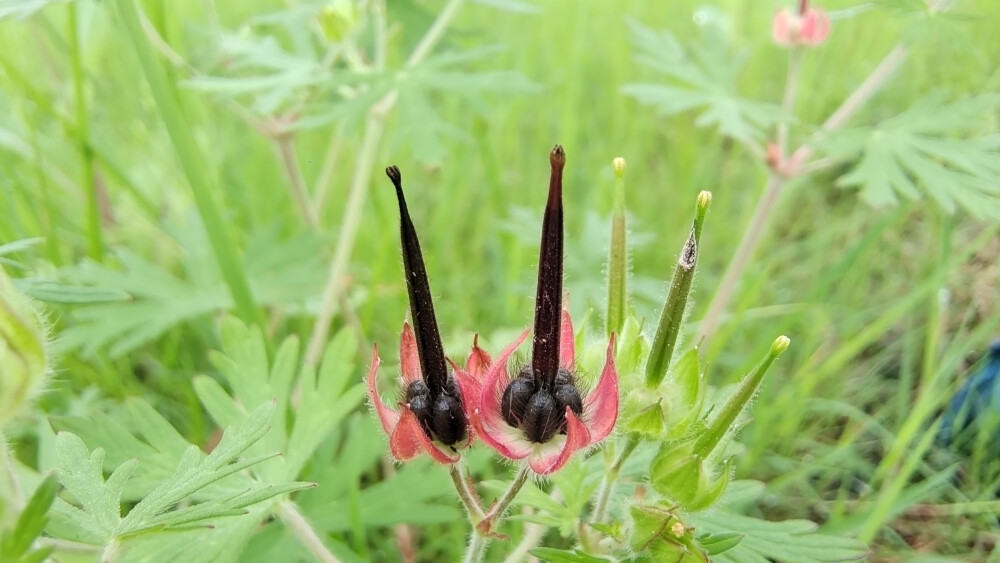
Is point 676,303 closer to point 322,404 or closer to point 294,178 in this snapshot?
point 322,404

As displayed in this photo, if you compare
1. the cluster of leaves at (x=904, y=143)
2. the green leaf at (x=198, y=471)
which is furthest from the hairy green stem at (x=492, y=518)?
the cluster of leaves at (x=904, y=143)

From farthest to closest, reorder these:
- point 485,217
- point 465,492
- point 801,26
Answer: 1. point 485,217
2. point 801,26
3. point 465,492

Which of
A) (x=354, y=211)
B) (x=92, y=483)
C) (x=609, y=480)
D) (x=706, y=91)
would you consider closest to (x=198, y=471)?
(x=92, y=483)

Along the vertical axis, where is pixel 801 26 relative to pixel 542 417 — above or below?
above

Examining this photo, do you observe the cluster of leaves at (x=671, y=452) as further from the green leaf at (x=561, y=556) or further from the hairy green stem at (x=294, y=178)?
the hairy green stem at (x=294, y=178)

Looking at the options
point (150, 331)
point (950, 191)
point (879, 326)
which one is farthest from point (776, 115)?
point (150, 331)

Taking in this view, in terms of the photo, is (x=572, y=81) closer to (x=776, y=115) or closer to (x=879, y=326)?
(x=776, y=115)

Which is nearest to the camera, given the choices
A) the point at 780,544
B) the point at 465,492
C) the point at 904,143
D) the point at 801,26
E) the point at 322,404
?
the point at 465,492
